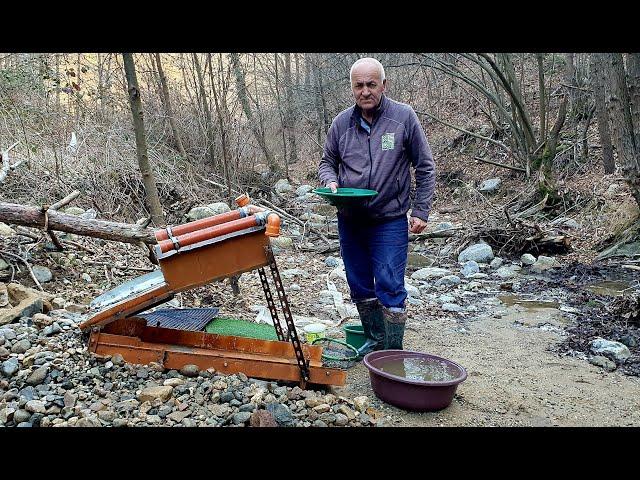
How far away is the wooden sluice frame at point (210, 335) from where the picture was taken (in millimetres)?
3123

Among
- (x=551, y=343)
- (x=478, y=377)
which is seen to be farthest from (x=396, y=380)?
(x=551, y=343)

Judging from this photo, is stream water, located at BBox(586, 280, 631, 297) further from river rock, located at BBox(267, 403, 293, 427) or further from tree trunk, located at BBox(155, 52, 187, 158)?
tree trunk, located at BBox(155, 52, 187, 158)

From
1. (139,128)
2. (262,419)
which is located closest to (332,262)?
(139,128)

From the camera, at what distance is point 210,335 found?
3795mm

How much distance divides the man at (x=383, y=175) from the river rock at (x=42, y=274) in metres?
3.09

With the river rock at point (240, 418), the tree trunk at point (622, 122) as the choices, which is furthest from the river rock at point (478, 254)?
the river rock at point (240, 418)

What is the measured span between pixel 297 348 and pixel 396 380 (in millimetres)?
626

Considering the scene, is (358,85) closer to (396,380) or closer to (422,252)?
(396,380)

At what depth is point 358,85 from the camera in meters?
3.75

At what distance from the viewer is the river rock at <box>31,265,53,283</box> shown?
530 cm

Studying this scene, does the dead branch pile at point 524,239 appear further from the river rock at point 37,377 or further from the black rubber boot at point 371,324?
the river rock at point 37,377

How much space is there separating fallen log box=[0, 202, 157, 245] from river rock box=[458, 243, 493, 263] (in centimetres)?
Result: 514

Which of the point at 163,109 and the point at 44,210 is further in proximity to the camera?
the point at 163,109

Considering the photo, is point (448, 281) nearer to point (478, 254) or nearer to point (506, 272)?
point (506, 272)
